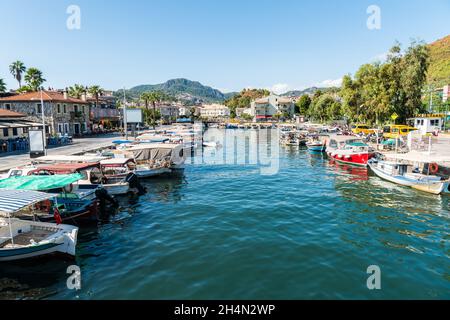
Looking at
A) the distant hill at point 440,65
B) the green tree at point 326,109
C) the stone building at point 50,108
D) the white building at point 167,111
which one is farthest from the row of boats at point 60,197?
the white building at point 167,111

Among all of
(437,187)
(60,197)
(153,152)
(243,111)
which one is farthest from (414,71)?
(243,111)

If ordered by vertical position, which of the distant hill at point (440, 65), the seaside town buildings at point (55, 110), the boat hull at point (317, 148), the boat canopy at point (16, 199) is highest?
the distant hill at point (440, 65)

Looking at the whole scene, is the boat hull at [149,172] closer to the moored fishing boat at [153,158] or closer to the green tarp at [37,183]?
the moored fishing boat at [153,158]

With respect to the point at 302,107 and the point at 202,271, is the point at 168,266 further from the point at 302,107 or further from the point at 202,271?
the point at 302,107

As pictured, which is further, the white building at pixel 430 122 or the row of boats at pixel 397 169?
the white building at pixel 430 122

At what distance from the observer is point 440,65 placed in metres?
142

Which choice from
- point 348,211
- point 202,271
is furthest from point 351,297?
point 348,211

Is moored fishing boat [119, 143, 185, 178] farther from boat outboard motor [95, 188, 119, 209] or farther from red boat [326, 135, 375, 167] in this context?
red boat [326, 135, 375, 167]

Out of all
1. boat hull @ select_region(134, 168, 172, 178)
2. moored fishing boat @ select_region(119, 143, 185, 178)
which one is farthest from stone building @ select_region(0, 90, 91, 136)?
boat hull @ select_region(134, 168, 172, 178)

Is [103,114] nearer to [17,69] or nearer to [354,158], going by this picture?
[17,69]

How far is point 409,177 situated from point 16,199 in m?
28.5

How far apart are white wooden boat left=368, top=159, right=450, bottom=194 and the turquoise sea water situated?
82 cm

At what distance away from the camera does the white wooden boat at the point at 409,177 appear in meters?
23.8
